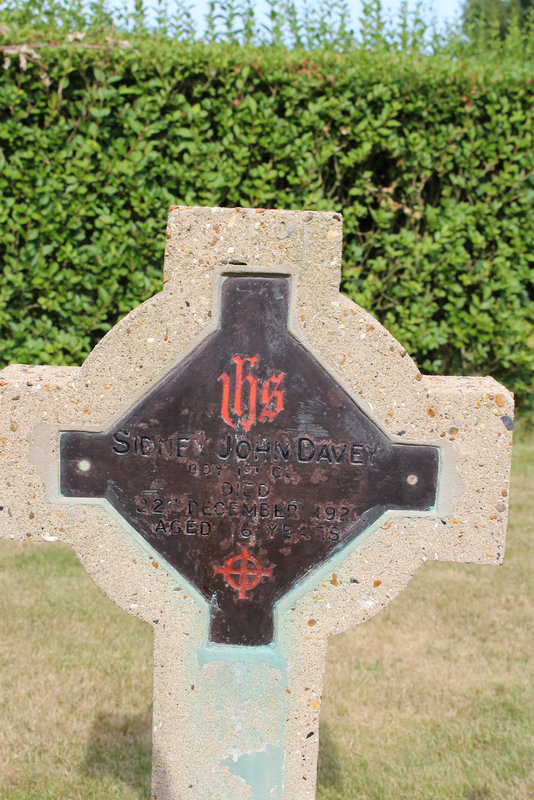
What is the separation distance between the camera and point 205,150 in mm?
4727

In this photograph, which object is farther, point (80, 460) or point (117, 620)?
point (117, 620)

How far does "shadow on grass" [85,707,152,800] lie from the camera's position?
251cm

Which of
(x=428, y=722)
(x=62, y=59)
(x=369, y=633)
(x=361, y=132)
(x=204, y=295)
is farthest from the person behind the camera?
(x=361, y=132)

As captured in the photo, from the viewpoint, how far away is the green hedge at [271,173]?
15.0 feet

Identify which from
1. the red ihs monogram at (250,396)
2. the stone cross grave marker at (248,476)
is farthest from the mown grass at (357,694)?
the red ihs monogram at (250,396)

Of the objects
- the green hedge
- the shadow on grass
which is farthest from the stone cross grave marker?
the green hedge

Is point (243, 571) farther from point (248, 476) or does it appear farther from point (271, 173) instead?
point (271, 173)

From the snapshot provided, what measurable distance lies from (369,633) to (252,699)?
6.05 feet

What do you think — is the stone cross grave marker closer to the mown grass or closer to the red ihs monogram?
the red ihs monogram

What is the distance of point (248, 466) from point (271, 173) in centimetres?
354

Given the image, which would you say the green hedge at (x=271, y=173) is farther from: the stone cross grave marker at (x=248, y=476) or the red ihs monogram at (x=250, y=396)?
the red ihs monogram at (x=250, y=396)

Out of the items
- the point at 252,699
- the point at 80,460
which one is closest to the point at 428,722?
the point at 252,699

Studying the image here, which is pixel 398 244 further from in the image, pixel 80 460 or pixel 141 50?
pixel 80 460

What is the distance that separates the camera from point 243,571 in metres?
1.67
